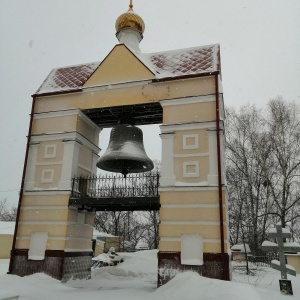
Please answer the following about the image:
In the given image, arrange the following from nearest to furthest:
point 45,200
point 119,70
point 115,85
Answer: point 45,200 < point 115,85 < point 119,70

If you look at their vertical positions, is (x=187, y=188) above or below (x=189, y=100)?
below

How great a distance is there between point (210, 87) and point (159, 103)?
1.74 m

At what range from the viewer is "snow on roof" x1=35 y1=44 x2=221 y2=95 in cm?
1087

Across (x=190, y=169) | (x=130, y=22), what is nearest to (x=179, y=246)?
(x=190, y=169)

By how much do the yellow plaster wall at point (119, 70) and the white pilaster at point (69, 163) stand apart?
2.26m

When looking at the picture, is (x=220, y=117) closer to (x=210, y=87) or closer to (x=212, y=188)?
(x=210, y=87)

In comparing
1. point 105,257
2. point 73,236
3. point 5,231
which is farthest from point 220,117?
point 5,231

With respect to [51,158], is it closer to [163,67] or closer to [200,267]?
[163,67]

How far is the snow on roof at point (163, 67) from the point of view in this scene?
1087 centimetres

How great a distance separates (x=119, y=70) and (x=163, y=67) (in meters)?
1.58

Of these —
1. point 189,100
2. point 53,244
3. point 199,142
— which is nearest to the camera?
point 199,142

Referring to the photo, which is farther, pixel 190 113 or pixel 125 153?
pixel 190 113

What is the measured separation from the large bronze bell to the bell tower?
0.80 meters

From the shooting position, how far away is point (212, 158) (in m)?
9.63
